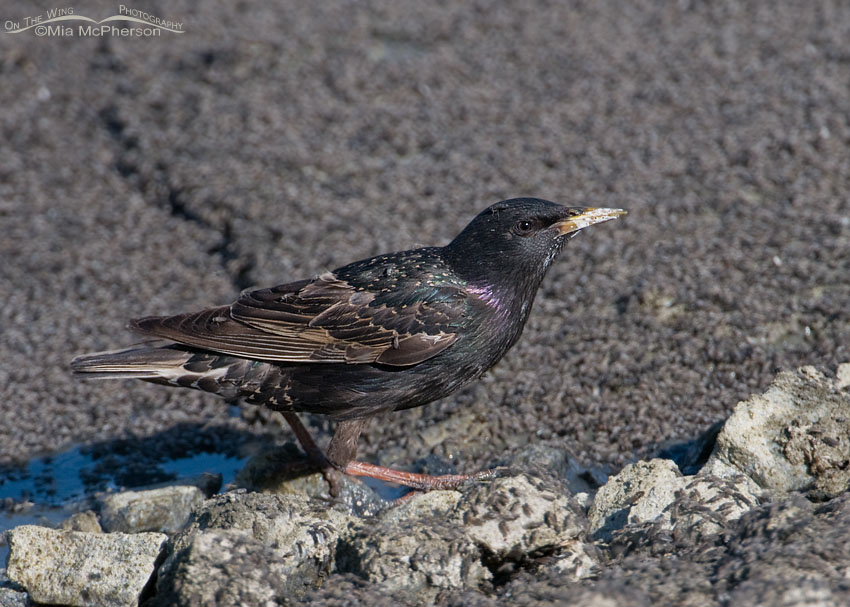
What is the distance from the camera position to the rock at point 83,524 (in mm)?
5293

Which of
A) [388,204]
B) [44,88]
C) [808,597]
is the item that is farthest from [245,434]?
[44,88]

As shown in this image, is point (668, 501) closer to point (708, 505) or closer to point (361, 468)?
point (708, 505)

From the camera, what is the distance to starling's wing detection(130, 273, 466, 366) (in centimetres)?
512

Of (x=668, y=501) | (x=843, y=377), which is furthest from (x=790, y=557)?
(x=843, y=377)

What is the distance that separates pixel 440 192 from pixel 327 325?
3.02 m

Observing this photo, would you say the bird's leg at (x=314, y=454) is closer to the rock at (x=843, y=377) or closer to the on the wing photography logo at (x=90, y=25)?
the rock at (x=843, y=377)

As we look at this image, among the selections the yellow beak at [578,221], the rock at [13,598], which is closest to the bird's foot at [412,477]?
the yellow beak at [578,221]

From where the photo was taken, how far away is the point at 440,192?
8055 millimetres

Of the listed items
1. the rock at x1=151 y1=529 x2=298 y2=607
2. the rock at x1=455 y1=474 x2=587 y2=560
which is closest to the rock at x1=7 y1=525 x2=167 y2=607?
the rock at x1=151 y1=529 x2=298 y2=607

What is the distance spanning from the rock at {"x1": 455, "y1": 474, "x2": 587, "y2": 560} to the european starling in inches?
32.1

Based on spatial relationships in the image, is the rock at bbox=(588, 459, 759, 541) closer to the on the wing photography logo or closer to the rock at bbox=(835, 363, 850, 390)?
the rock at bbox=(835, 363, 850, 390)

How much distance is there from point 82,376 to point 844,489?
4.07 m

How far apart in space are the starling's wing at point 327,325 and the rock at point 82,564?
1162 mm

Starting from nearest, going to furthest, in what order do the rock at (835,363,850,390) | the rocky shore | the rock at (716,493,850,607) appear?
the rock at (716,493,850,607)
the rocky shore
the rock at (835,363,850,390)
